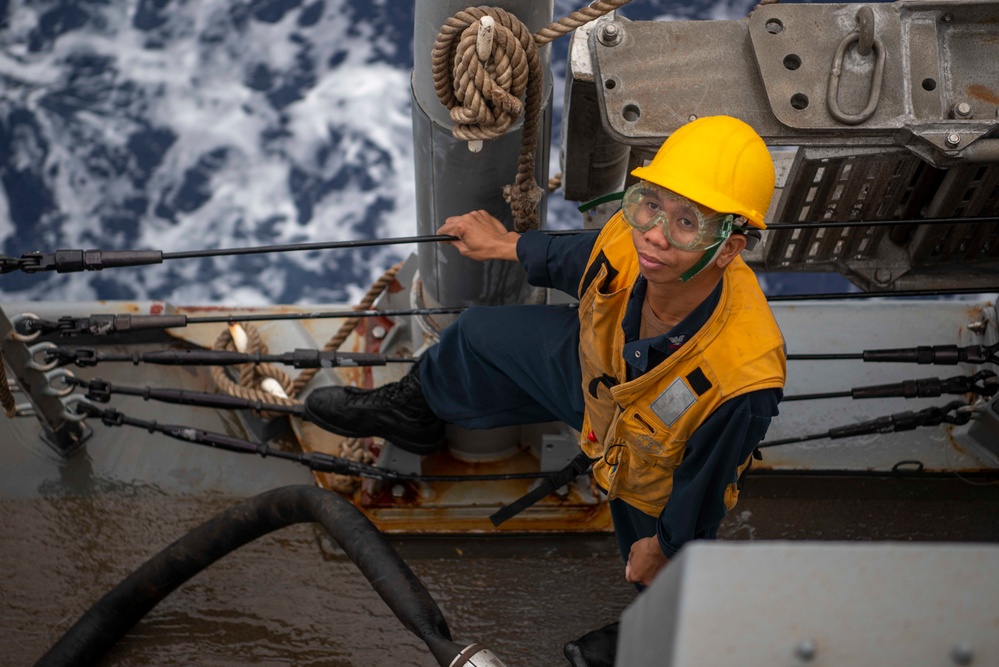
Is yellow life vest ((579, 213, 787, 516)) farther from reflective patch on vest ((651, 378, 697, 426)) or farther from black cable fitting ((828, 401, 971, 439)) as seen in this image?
black cable fitting ((828, 401, 971, 439))

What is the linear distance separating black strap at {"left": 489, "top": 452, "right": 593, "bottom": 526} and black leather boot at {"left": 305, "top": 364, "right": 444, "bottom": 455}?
1.05 ft

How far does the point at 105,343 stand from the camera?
13.7 feet

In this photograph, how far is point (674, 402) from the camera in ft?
8.36

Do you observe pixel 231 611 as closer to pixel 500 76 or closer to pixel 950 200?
pixel 500 76

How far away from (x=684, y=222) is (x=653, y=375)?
38 cm

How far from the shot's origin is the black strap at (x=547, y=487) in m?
3.37

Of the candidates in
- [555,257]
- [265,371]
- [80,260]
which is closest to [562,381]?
[555,257]

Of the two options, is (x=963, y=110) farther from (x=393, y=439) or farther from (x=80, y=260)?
(x=80, y=260)

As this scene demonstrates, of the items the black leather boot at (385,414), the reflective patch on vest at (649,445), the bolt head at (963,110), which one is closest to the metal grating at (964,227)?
the bolt head at (963,110)

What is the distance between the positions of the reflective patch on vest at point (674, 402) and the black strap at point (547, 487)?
0.76 m

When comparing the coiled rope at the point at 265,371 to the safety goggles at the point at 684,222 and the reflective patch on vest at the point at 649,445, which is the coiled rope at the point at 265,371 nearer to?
the reflective patch on vest at the point at 649,445

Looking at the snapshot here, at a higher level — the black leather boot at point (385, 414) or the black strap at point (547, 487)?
the black leather boot at point (385, 414)

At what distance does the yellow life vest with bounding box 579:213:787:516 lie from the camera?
2.48 meters

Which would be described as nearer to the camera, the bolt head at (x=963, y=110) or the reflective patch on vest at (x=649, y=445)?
the reflective patch on vest at (x=649, y=445)
